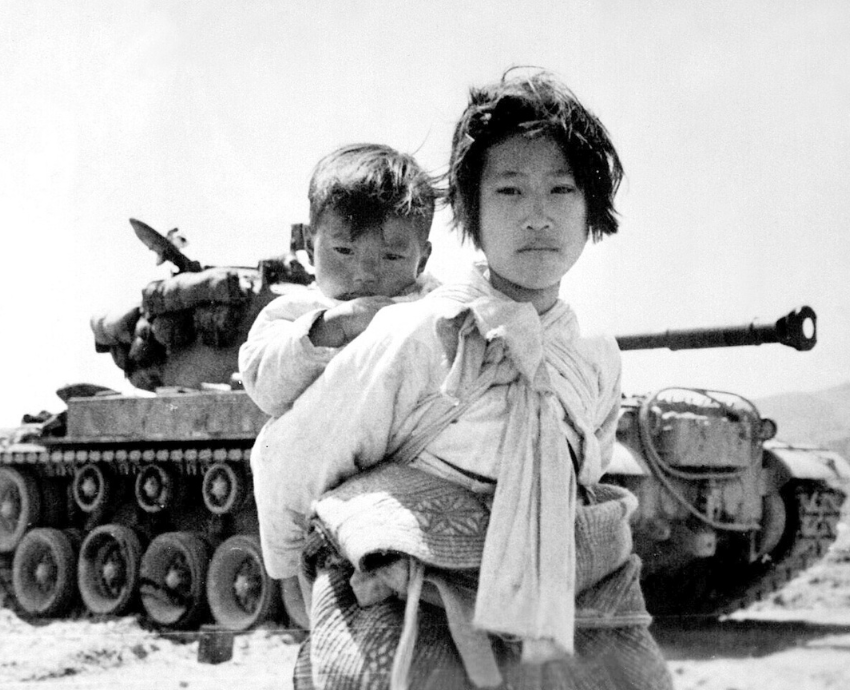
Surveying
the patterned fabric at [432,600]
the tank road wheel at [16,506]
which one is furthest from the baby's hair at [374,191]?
the tank road wheel at [16,506]

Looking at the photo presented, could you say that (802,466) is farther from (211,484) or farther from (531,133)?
(531,133)

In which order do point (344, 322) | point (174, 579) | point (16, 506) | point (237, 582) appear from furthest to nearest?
point (16, 506), point (174, 579), point (237, 582), point (344, 322)

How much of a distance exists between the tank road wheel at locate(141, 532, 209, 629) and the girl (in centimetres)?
636

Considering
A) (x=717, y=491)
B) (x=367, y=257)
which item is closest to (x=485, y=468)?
(x=367, y=257)

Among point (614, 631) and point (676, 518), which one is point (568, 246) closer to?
point (614, 631)

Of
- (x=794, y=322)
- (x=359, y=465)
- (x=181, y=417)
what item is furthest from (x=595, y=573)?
(x=181, y=417)

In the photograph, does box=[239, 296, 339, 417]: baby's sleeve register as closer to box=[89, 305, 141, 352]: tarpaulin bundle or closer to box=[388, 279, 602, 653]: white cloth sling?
box=[388, 279, 602, 653]: white cloth sling

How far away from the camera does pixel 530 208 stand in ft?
5.10

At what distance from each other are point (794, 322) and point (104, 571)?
17.6 ft

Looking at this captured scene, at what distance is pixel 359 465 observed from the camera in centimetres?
158

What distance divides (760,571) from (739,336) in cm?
245

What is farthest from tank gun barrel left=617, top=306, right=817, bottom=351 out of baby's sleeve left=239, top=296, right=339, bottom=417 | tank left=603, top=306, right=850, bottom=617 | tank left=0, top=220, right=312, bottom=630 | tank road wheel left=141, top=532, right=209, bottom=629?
baby's sleeve left=239, top=296, right=339, bottom=417

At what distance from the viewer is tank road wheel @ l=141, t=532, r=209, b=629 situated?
774 cm

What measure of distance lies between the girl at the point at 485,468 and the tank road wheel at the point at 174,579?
20.9 ft
